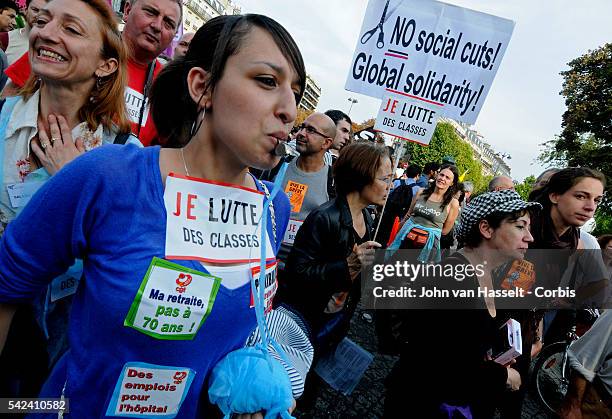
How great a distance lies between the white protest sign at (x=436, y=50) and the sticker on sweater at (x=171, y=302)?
370 cm

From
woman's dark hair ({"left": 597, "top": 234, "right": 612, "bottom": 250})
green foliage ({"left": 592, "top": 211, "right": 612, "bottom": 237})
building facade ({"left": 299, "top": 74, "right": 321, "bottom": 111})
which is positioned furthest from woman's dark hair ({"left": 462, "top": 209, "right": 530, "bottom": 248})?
building facade ({"left": 299, "top": 74, "right": 321, "bottom": 111})

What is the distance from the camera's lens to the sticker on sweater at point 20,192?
4.43 feet

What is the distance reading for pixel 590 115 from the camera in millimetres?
20734

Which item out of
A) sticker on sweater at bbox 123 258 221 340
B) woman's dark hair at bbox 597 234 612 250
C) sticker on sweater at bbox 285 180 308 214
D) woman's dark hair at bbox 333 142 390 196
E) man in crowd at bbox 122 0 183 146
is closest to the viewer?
sticker on sweater at bbox 123 258 221 340

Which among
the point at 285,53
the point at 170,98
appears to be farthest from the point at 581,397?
the point at 170,98

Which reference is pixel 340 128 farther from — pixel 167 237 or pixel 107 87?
pixel 167 237

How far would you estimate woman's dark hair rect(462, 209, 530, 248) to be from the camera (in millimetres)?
2402

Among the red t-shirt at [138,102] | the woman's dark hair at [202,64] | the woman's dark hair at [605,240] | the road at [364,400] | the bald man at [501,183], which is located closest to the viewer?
the woman's dark hair at [202,64]

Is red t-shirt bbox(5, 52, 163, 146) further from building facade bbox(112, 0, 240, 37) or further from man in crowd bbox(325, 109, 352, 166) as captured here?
building facade bbox(112, 0, 240, 37)

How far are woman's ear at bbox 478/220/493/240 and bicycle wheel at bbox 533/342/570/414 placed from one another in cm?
294

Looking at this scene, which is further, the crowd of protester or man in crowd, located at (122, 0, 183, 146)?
man in crowd, located at (122, 0, 183, 146)

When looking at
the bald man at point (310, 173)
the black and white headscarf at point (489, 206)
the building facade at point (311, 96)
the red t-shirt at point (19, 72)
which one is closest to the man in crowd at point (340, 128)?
the bald man at point (310, 173)

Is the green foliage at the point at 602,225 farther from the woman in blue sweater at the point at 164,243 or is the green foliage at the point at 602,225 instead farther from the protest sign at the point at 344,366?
the woman in blue sweater at the point at 164,243

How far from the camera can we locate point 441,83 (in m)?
4.04
